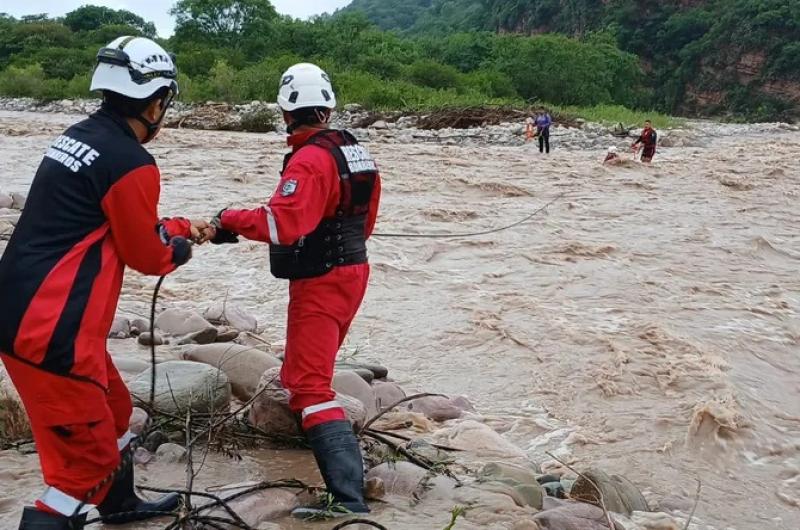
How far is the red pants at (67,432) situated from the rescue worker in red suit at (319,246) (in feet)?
2.72

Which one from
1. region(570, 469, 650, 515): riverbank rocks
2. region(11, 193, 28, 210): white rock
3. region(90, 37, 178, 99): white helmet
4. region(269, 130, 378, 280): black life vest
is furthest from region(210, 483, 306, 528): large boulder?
region(11, 193, 28, 210): white rock

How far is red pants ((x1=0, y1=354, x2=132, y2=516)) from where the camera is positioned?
7.79 ft

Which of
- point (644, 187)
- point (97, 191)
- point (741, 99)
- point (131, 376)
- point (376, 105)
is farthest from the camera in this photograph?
point (741, 99)

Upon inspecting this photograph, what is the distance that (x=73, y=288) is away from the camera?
2383 millimetres

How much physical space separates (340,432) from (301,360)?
1.03ft

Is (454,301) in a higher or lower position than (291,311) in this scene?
lower

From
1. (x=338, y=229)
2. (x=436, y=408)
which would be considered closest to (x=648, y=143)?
(x=436, y=408)

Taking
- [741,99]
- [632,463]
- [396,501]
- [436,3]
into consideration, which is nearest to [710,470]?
[632,463]

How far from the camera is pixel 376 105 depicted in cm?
2819

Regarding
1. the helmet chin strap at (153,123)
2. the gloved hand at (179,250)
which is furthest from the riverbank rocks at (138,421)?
the helmet chin strap at (153,123)

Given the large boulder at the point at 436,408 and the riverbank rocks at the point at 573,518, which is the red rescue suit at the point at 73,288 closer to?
the riverbank rocks at the point at 573,518

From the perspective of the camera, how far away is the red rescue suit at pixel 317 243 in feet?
9.96

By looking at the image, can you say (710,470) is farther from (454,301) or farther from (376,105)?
(376,105)

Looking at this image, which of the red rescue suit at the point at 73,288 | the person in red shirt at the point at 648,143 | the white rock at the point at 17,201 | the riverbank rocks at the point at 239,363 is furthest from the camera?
the person in red shirt at the point at 648,143
